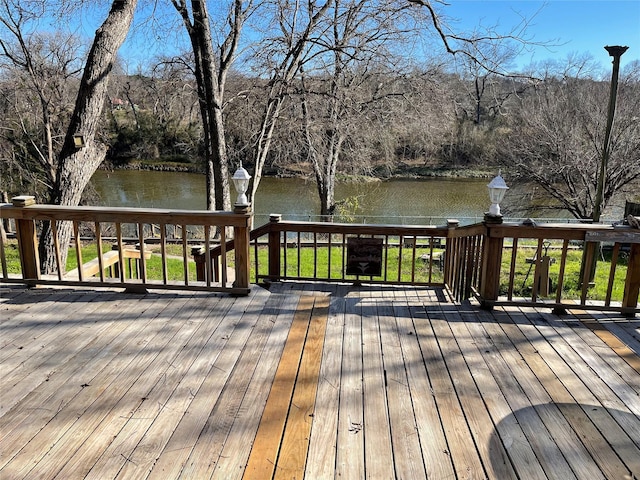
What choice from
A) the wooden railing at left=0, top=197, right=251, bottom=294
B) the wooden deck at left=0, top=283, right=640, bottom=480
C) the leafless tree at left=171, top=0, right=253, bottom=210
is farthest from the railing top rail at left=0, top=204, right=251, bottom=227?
the leafless tree at left=171, top=0, right=253, bottom=210

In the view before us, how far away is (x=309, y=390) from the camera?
2.38m

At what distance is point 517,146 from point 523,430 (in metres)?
12.1

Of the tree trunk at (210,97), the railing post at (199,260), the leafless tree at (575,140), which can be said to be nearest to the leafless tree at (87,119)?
the railing post at (199,260)

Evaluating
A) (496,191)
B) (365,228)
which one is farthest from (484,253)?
(365,228)

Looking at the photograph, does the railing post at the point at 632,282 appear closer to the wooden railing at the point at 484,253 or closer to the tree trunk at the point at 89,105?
the wooden railing at the point at 484,253

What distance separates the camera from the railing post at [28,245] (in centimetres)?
369

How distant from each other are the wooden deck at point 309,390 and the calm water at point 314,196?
9.40 meters

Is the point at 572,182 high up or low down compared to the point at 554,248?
up

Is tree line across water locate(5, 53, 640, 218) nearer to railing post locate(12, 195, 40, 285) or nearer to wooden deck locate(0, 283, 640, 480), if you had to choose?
railing post locate(12, 195, 40, 285)

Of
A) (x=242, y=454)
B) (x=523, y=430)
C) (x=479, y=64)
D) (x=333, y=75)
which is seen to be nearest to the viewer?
(x=242, y=454)

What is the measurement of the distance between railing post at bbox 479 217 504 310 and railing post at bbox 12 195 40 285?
364 centimetres

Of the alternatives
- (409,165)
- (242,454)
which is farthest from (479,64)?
(409,165)

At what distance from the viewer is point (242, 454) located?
188 cm

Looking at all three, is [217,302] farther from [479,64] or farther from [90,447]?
[479,64]
